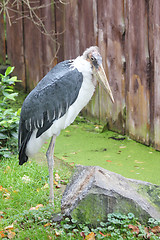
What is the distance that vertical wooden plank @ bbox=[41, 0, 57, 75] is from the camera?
21.7ft

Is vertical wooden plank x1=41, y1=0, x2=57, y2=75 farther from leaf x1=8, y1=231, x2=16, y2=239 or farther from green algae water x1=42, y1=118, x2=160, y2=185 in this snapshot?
leaf x1=8, y1=231, x2=16, y2=239

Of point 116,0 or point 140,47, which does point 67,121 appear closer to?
point 140,47

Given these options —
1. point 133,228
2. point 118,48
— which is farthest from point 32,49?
point 133,228

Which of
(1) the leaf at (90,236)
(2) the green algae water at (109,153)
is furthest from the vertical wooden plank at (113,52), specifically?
(1) the leaf at (90,236)

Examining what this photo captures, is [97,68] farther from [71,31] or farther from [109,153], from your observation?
[71,31]

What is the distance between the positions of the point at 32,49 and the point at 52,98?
3914 mm

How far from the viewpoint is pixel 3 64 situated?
8172 mm

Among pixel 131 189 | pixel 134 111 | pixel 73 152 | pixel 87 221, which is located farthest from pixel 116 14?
pixel 87 221

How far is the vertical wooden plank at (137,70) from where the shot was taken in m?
4.83

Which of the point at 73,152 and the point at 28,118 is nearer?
the point at 28,118

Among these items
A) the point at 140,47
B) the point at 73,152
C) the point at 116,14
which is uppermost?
the point at 116,14

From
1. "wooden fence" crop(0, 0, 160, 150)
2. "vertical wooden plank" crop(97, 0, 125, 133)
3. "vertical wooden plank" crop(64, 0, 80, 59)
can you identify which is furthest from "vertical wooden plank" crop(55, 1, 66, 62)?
"vertical wooden plank" crop(97, 0, 125, 133)

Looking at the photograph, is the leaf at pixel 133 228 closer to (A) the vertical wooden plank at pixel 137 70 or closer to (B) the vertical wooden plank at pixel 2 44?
(A) the vertical wooden plank at pixel 137 70

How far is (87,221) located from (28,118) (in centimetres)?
103
